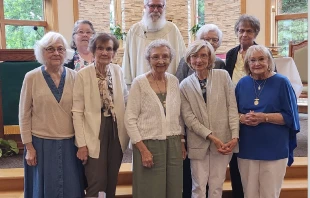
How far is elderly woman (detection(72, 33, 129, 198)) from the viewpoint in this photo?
2.18 m

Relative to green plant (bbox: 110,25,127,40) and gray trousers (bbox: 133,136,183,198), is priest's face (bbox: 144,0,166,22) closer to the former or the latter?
gray trousers (bbox: 133,136,183,198)

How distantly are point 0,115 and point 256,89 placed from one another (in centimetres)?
244

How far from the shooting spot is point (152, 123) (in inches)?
85.7

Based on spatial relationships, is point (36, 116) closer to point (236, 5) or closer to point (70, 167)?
point (70, 167)

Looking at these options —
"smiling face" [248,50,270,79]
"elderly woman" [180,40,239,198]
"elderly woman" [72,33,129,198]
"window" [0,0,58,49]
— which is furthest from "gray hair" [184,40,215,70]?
"window" [0,0,58,49]

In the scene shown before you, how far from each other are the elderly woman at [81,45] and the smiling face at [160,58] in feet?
2.01

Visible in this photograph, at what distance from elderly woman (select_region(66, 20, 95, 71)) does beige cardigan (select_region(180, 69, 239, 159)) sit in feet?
2.62

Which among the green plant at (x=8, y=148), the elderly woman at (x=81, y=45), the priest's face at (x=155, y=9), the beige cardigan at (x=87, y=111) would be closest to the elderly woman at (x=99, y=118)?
the beige cardigan at (x=87, y=111)

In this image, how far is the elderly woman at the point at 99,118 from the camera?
2180 mm

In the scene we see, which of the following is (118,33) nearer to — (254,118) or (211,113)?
(211,113)

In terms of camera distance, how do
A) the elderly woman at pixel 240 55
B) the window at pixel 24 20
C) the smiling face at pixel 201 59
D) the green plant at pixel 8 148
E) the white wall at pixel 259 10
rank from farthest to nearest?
the white wall at pixel 259 10
the window at pixel 24 20
the green plant at pixel 8 148
the elderly woman at pixel 240 55
the smiling face at pixel 201 59

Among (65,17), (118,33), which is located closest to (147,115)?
(118,33)

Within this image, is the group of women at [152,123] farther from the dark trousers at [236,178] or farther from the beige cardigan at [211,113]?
the dark trousers at [236,178]

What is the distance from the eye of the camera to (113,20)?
22.0ft
